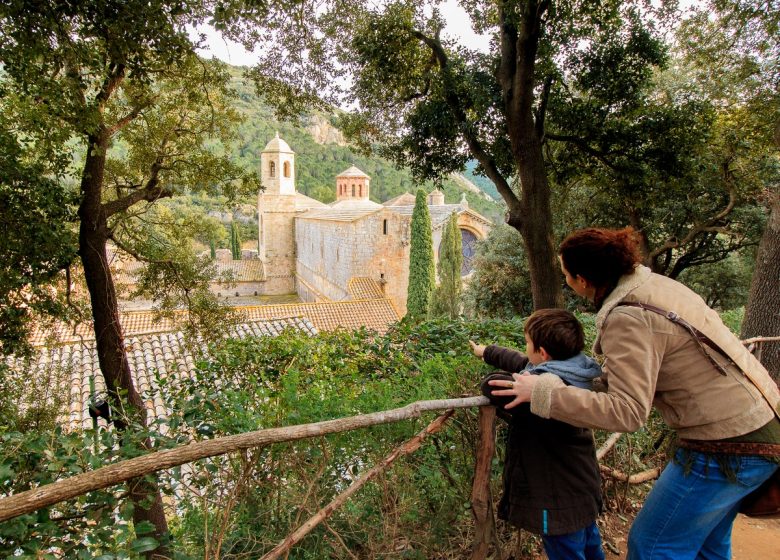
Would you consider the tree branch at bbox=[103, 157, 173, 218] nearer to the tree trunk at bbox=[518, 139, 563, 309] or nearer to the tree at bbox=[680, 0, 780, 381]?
the tree trunk at bbox=[518, 139, 563, 309]

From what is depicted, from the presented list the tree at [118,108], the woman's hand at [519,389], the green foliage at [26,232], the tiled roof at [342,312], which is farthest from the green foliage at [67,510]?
the tiled roof at [342,312]

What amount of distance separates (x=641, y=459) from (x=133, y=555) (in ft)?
11.0

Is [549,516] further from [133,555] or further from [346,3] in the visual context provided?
[346,3]

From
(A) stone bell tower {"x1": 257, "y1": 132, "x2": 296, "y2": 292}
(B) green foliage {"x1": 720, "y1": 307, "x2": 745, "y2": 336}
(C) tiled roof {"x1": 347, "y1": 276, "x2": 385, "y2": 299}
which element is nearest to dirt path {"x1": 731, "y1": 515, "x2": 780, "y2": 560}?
(B) green foliage {"x1": 720, "y1": 307, "x2": 745, "y2": 336}

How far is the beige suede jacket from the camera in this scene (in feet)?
4.86

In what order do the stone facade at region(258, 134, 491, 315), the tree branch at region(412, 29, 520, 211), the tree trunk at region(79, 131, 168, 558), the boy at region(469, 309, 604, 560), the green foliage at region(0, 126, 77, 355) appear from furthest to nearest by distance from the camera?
the stone facade at region(258, 134, 491, 315) → the tree branch at region(412, 29, 520, 211) → the tree trunk at region(79, 131, 168, 558) → the green foliage at region(0, 126, 77, 355) → the boy at region(469, 309, 604, 560)

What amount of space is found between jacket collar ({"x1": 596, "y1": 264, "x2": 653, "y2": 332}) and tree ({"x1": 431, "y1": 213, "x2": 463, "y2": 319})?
18.8 m

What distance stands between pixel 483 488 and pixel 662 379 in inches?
36.8

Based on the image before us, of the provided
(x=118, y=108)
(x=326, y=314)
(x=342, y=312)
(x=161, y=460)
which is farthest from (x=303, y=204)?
(x=161, y=460)

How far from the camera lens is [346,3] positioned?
6.59 m

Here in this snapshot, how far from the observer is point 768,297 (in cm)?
563

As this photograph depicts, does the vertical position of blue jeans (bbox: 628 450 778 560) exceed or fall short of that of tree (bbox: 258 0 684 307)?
it falls short

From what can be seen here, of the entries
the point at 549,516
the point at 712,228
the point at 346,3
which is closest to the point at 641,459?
the point at 549,516

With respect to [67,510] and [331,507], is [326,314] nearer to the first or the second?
[331,507]
